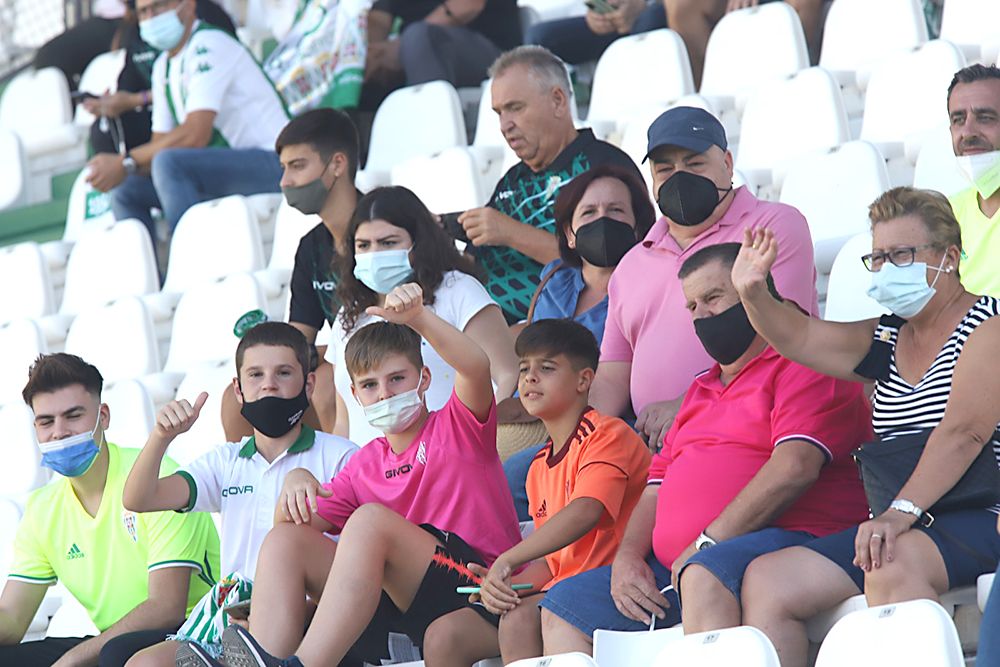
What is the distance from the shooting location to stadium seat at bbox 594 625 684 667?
3.05m

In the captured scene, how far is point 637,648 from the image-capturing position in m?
3.08

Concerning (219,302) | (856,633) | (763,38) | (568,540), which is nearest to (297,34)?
(219,302)

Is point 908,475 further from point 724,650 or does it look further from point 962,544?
point 724,650

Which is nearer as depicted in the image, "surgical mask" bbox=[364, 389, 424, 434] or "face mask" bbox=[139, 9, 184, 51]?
"surgical mask" bbox=[364, 389, 424, 434]

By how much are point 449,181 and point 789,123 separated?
1153 mm

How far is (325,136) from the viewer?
191 inches

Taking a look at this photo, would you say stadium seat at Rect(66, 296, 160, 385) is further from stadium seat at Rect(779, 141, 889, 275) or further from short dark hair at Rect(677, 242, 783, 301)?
short dark hair at Rect(677, 242, 783, 301)

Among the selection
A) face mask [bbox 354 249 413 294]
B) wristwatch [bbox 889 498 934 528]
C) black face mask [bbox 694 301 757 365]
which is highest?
face mask [bbox 354 249 413 294]

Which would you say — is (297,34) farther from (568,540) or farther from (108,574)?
(568,540)

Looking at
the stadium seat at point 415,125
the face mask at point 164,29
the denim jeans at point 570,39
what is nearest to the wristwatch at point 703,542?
the stadium seat at point 415,125

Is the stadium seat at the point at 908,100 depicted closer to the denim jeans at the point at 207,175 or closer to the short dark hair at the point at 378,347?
the short dark hair at the point at 378,347

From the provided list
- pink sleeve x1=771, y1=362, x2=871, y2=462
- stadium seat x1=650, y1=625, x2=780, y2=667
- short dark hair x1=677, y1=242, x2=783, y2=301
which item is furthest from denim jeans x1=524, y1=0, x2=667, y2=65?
stadium seat x1=650, y1=625, x2=780, y2=667

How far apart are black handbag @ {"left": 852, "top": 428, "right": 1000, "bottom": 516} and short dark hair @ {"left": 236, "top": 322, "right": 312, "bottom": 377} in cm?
152

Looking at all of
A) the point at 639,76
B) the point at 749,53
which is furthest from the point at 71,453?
the point at 749,53
